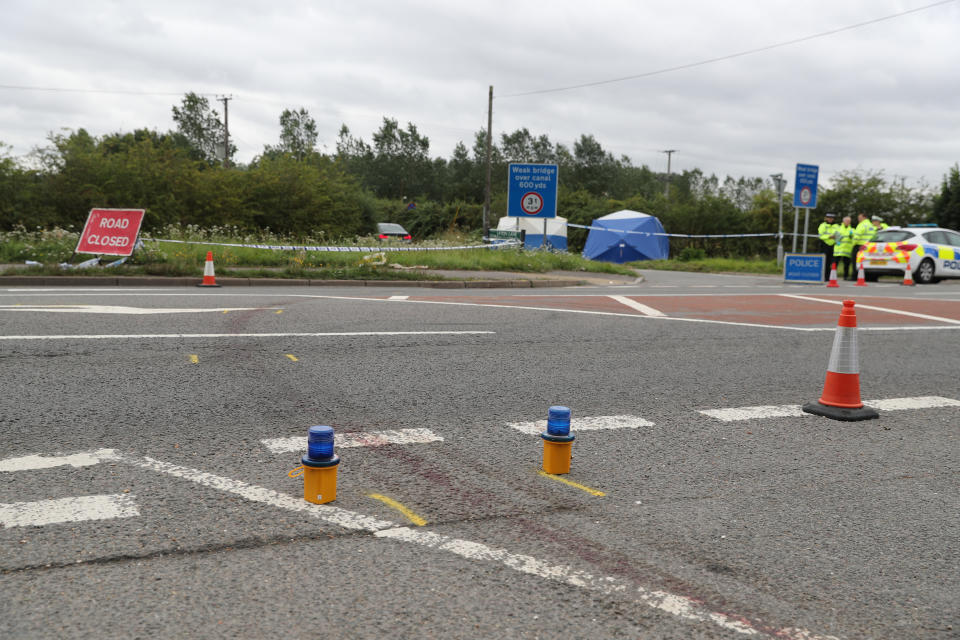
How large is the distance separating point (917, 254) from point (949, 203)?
54.9ft

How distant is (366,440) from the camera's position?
472 cm

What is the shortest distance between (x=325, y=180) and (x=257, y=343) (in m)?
27.2

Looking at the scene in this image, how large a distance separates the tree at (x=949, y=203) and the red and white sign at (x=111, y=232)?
1294 inches

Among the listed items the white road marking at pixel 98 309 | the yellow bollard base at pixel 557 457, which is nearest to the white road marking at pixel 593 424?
the yellow bollard base at pixel 557 457

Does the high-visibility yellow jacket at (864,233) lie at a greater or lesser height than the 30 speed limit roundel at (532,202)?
lesser

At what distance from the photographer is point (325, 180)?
34.0 meters

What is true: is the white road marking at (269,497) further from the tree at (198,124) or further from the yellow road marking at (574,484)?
the tree at (198,124)

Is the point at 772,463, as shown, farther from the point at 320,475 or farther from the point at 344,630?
the point at 344,630

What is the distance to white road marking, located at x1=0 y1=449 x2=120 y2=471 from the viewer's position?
406 centimetres

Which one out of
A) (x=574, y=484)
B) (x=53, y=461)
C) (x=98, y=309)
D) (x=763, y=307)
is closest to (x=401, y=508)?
(x=574, y=484)

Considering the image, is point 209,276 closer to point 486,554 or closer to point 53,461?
point 53,461

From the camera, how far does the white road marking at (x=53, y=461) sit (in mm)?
4059

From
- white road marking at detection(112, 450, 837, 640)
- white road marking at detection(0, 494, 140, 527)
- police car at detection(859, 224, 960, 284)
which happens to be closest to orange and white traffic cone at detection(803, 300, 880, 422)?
white road marking at detection(112, 450, 837, 640)

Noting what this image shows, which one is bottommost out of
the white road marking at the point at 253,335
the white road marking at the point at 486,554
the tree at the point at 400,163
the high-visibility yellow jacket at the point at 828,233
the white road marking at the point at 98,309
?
the white road marking at the point at 486,554
